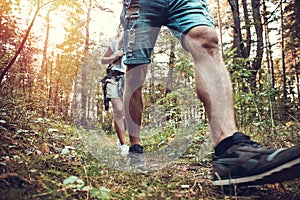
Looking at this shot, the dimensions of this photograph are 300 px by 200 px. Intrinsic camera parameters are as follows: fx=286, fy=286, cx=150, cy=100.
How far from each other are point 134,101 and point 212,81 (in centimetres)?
91

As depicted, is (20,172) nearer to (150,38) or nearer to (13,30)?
(150,38)

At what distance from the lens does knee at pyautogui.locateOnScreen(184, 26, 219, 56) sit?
1.57 meters

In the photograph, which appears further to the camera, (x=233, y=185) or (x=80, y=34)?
(x=80, y=34)

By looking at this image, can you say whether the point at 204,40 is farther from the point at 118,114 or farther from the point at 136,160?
the point at 118,114

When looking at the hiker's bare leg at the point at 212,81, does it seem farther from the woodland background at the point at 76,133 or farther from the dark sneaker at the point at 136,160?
the dark sneaker at the point at 136,160

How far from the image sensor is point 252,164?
1146mm

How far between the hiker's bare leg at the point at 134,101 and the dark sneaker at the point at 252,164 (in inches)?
39.1

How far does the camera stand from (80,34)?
16.6 metres

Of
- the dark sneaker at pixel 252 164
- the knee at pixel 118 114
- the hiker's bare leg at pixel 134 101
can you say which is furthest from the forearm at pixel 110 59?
the dark sneaker at pixel 252 164

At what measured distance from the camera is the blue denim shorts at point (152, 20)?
1.68 meters

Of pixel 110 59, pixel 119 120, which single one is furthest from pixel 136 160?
pixel 110 59

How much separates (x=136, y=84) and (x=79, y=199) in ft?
4.19

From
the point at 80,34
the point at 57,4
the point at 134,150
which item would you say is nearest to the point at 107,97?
the point at 57,4

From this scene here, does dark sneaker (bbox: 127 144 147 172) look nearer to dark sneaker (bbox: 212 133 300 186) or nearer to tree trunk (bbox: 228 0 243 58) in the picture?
dark sneaker (bbox: 212 133 300 186)
